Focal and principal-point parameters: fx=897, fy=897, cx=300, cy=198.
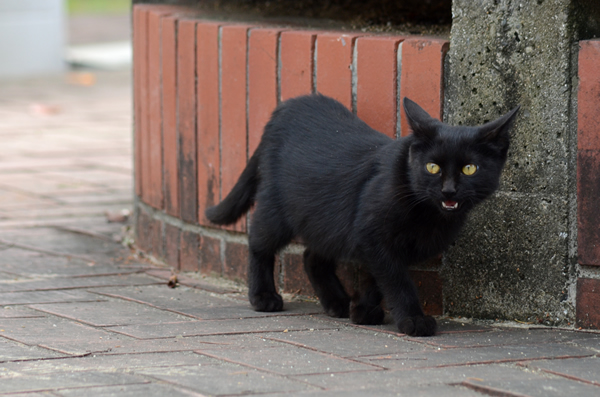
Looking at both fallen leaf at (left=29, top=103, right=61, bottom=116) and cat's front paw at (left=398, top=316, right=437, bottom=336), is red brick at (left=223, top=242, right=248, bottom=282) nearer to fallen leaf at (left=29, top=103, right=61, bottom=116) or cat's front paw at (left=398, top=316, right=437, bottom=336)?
cat's front paw at (left=398, top=316, right=437, bottom=336)

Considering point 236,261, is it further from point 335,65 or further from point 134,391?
point 134,391

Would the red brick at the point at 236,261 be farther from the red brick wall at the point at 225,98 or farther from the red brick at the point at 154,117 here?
the red brick at the point at 154,117

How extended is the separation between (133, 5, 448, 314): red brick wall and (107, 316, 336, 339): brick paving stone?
417 mm

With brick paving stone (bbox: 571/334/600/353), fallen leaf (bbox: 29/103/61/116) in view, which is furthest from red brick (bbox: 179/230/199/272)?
fallen leaf (bbox: 29/103/61/116)

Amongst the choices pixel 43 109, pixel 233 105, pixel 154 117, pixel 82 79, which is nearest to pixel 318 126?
pixel 233 105

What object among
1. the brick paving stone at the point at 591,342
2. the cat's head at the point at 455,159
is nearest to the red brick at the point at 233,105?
→ the cat's head at the point at 455,159

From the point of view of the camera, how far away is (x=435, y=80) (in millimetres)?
3240

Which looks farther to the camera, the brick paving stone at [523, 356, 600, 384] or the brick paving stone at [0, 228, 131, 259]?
the brick paving stone at [0, 228, 131, 259]

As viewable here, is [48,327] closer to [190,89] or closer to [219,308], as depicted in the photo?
[219,308]

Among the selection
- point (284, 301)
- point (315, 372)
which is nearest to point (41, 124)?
point (284, 301)

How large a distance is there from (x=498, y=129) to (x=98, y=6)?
18.6 meters

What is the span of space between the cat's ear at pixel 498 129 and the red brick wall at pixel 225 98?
1.25 ft

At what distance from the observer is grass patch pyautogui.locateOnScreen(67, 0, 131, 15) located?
19359 millimetres

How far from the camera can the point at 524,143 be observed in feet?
10.3
